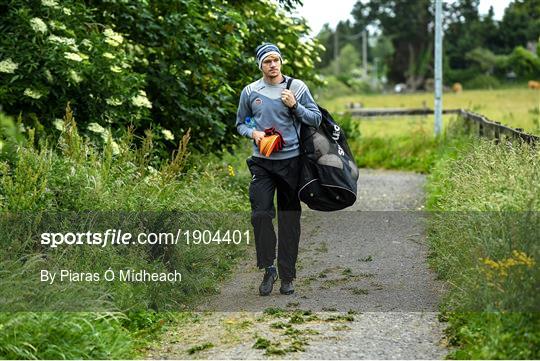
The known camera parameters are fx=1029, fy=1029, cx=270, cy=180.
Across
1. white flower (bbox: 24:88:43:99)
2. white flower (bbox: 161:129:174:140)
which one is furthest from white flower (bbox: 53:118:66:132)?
white flower (bbox: 161:129:174:140)

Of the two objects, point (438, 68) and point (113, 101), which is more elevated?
point (113, 101)

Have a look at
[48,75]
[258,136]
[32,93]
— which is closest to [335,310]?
[258,136]

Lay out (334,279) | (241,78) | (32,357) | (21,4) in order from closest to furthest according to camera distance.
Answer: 1. (32,357)
2. (334,279)
3. (21,4)
4. (241,78)

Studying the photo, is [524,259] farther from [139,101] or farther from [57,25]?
[139,101]

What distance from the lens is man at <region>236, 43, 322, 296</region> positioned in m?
8.30

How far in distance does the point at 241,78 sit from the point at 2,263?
8.17 meters

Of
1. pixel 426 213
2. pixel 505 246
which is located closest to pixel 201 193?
pixel 426 213

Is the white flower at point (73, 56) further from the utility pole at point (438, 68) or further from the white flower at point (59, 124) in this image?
the utility pole at point (438, 68)

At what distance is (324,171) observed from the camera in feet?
27.3

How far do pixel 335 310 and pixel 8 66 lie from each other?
4.80 metres

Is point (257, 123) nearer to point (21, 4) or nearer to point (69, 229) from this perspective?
point (69, 229)

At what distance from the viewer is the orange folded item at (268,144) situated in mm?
8102

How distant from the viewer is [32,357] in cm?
600

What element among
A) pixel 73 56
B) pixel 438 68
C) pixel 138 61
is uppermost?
pixel 73 56
